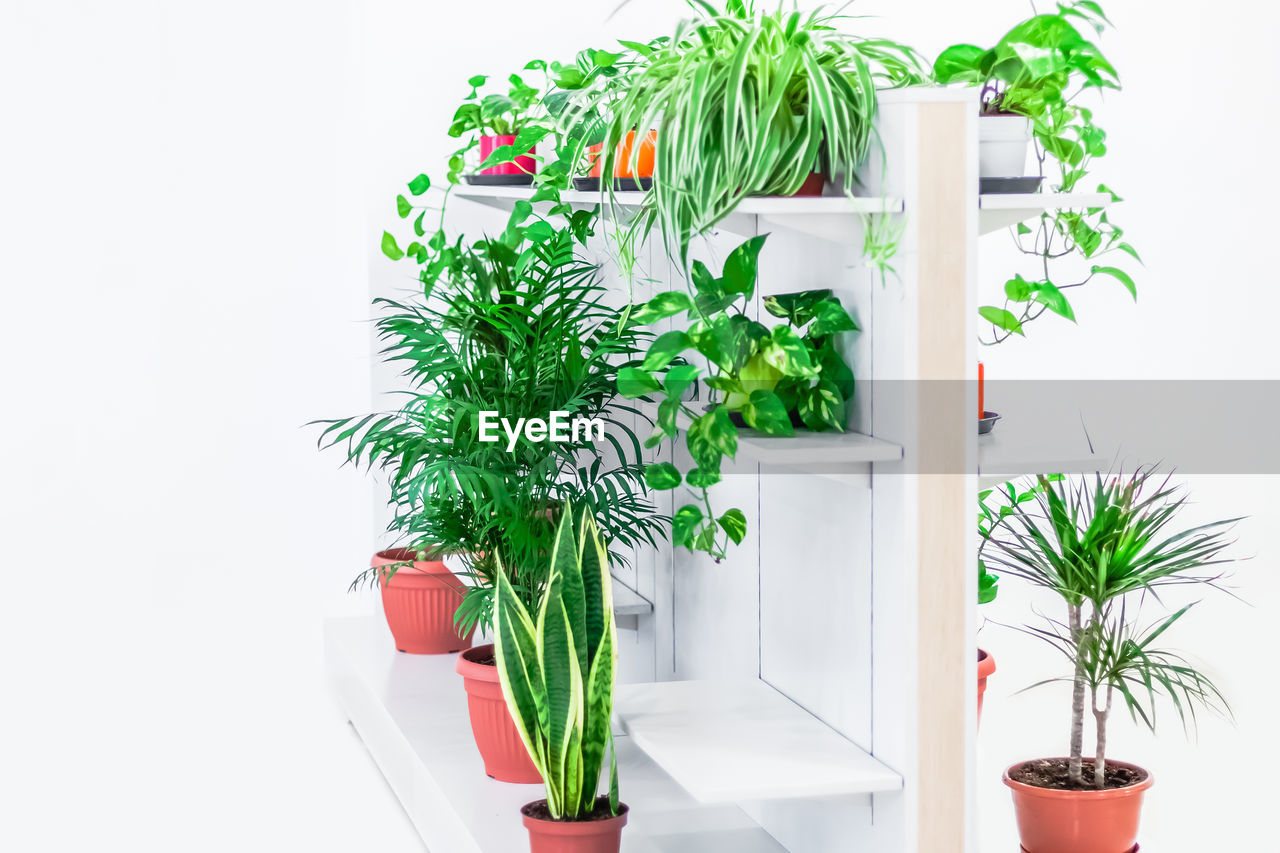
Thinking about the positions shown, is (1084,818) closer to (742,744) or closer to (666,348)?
(742,744)

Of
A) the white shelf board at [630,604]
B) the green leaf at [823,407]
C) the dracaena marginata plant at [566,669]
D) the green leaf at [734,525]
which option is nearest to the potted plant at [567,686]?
the dracaena marginata plant at [566,669]

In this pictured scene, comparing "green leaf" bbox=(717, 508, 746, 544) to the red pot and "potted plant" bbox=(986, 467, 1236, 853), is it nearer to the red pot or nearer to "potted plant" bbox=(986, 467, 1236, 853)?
"potted plant" bbox=(986, 467, 1236, 853)

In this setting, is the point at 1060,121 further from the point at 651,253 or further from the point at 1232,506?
the point at 1232,506

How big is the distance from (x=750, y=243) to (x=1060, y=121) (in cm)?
54

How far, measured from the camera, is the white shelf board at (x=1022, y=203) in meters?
2.16

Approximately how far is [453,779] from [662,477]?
38.4 inches

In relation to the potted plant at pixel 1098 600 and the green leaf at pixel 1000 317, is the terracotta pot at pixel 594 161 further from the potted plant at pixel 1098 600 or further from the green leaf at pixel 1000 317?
the potted plant at pixel 1098 600

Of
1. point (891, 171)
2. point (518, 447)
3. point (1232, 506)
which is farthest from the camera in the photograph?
point (1232, 506)

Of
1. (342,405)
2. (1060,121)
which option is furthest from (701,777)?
(342,405)

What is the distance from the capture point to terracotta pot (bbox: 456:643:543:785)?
117 inches

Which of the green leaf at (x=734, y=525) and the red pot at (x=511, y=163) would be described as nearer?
the green leaf at (x=734, y=525)

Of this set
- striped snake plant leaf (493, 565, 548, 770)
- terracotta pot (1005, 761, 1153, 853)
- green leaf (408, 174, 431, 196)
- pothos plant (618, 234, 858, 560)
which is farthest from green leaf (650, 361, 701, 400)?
green leaf (408, 174, 431, 196)

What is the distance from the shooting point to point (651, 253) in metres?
3.41
